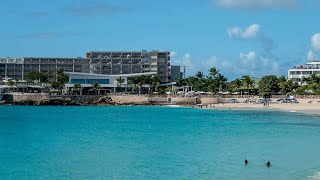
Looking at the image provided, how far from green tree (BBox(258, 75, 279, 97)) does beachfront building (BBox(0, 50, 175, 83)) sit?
45.1 meters

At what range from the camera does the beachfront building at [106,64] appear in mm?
170875

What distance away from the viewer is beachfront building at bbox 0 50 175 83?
6727 inches

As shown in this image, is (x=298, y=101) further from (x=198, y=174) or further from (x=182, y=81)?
(x=198, y=174)

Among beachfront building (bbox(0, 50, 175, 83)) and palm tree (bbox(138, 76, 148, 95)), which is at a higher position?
beachfront building (bbox(0, 50, 175, 83))

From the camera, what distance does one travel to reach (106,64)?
564 ft

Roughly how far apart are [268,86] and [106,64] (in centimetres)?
6313

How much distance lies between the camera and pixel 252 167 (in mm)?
30266

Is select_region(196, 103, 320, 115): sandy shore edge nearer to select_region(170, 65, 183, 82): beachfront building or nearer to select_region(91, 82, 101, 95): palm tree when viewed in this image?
select_region(91, 82, 101, 95): palm tree

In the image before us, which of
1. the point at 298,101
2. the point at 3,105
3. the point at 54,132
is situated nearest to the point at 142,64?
the point at 3,105

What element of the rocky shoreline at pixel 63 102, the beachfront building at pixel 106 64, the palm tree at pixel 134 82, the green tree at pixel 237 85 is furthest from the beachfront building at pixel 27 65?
the green tree at pixel 237 85

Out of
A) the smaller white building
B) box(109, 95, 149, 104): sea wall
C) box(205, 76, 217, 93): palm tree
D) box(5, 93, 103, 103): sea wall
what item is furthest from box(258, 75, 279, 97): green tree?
the smaller white building

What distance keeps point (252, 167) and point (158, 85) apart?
11975 cm

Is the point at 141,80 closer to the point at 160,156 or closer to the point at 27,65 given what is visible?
the point at 27,65

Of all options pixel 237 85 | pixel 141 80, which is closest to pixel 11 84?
pixel 141 80
